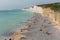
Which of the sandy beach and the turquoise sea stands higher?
the sandy beach

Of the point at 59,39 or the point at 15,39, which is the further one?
the point at 15,39

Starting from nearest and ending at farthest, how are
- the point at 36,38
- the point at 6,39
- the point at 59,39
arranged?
1. the point at 59,39
2. the point at 36,38
3. the point at 6,39

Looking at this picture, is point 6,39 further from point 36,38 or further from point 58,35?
point 58,35

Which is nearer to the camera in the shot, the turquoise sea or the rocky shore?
the rocky shore

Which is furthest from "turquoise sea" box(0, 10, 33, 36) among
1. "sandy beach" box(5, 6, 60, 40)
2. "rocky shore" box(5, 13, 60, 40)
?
"rocky shore" box(5, 13, 60, 40)

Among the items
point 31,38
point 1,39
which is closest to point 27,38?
point 31,38

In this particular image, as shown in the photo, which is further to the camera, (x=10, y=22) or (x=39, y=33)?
(x=10, y=22)

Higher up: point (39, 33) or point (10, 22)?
point (39, 33)

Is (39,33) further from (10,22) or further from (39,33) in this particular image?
(10,22)

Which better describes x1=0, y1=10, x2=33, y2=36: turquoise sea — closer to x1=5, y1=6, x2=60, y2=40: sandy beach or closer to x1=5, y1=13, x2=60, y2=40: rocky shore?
x1=5, y1=6, x2=60, y2=40: sandy beach

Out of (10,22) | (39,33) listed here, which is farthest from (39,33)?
(10,22)

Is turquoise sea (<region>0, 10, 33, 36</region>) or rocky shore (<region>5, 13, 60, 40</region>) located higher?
rocky shore (<region>5, 13, 60, 40</region>)
